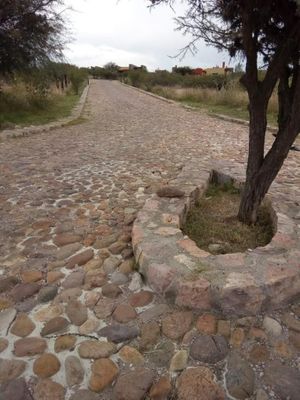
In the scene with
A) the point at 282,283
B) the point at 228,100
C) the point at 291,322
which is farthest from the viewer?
the point at 228,100

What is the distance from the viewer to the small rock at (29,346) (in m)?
1.89

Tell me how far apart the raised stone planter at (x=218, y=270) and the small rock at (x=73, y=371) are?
746 millimetres

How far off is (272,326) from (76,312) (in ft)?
4.07

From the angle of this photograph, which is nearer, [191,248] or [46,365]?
[46,365]

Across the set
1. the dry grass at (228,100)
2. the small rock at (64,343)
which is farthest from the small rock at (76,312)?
the dry grass at (228,100)

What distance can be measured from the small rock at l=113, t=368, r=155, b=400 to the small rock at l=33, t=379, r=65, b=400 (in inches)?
10.6

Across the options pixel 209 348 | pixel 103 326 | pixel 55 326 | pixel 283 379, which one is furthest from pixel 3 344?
pixel 283 379

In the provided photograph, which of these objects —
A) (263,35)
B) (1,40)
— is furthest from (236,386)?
(1,40)

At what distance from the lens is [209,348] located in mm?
1924

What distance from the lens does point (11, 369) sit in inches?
70.4

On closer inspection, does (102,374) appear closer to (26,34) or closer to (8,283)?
(8,283)

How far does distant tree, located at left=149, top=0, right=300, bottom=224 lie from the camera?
2.61 metres

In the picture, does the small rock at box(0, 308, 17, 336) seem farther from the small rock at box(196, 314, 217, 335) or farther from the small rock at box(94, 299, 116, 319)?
the small rock at box(196, 314, 217, 335)

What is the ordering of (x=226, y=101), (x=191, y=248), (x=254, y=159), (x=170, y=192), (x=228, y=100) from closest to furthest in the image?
(x=191, y=248) < (x=254, y=159) < (x=170, y=192) < (x=228, y=100) < (x=226, y=101)
